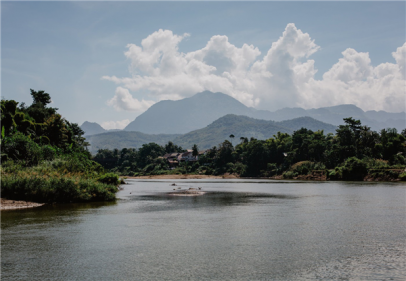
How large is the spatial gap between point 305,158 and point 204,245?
355 ft

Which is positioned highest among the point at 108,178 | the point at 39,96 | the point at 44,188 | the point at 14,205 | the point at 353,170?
the point at 39,96

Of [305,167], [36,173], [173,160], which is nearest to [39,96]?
[36,173]

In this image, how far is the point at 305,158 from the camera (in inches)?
4769

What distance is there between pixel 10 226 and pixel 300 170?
98.7 m

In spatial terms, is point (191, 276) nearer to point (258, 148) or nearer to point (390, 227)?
point (390, 227)

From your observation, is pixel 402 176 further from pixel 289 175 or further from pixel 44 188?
pixel 44 188

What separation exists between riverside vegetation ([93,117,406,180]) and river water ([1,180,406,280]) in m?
64.3

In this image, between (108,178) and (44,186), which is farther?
(108,178)

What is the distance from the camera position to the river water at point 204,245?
14305 mm

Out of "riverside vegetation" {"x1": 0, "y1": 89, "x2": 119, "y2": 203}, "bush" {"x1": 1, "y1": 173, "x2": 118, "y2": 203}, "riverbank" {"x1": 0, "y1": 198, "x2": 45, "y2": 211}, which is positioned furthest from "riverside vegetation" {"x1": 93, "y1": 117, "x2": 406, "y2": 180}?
"riverbank" {"x1": 0, "y1": 198, "x2": 45, "y2": 211}

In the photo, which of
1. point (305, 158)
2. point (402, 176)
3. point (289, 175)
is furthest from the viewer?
point (305, 158)

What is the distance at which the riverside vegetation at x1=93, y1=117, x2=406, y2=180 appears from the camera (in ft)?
296

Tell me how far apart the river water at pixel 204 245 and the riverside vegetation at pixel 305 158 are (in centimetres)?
6426

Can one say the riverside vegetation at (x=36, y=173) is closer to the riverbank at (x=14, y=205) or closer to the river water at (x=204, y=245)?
the riverbank at (x=14, y=205)
